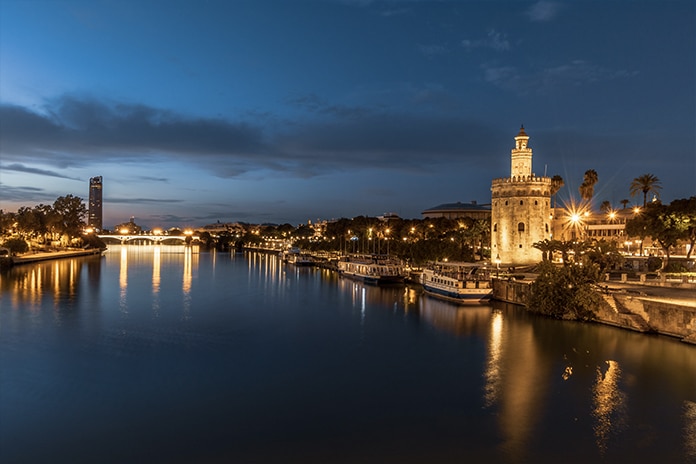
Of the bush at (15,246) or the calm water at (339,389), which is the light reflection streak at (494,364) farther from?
the bush at (15,246)

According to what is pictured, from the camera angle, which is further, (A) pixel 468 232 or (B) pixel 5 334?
(A) pixel 468 232

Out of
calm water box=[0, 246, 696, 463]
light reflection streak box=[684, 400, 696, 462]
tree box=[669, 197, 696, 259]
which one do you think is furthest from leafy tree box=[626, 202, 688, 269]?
light reflection streak box=[684, 400, 696, 462]

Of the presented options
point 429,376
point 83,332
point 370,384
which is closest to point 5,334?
point 83,332

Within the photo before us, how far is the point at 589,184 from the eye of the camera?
246 feet

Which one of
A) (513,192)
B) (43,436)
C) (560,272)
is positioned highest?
(513,192)

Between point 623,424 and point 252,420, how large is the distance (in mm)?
12817

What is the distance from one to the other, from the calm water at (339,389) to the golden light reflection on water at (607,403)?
0.28 ft

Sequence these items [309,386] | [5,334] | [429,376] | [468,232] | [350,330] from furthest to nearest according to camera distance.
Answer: [468,232]
[350,330]
[5,334]
[429,376]
[309,386]

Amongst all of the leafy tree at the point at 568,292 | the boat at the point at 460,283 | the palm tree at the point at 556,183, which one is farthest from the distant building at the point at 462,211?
the leafy tree at the point at 568,292

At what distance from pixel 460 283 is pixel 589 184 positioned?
133 ft

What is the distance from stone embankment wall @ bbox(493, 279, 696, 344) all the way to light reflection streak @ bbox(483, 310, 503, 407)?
257 inches

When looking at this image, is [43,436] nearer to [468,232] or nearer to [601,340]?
[601,340]

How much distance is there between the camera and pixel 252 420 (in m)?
18.8

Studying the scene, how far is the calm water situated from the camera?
16672mm
